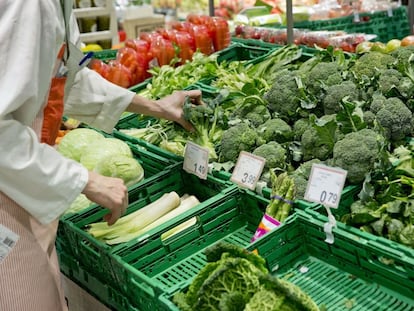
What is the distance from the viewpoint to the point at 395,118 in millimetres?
2082

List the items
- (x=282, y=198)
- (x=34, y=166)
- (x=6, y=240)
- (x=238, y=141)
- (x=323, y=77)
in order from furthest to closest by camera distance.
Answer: (x=323, y=77) < (x=238, y=141) < (x=282, y=198) < (x=6, y=240) < (x=34, y=166)

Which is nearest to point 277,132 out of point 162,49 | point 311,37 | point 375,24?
point 162,49

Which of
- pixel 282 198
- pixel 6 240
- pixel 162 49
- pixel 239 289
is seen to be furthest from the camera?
pixel 162 49

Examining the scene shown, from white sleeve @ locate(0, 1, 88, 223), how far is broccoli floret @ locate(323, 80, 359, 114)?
1047mm

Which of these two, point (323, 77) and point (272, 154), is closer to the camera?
point (272, 154)

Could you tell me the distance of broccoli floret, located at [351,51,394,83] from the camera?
93.3 inches

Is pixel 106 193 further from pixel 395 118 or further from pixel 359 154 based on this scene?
pixel 395 118

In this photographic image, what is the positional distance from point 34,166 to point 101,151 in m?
0.94

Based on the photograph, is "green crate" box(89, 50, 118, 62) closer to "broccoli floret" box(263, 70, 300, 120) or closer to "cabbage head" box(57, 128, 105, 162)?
"cabbage head" box(57, 128, 105, 162)

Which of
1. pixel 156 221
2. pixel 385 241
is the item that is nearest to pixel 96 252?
pixel 156 221

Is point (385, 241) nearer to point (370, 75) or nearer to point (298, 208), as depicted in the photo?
point (298, 208)

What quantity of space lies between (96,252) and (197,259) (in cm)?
37

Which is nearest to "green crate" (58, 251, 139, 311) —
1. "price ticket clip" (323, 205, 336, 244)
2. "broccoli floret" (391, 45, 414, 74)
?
"price ticket clip" (323, 205, 336, 244)

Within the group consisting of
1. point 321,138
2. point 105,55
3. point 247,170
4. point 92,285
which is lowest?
point 92,285
